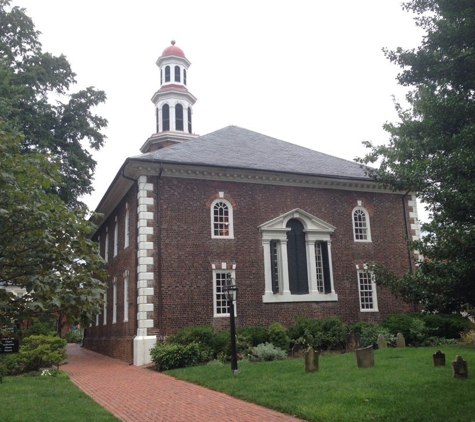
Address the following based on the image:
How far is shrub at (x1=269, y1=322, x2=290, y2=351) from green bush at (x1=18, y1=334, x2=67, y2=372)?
721cm

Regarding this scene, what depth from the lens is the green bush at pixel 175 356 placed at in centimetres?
1636

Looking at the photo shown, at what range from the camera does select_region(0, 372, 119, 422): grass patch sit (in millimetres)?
9188

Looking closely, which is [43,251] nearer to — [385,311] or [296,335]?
[296,335]

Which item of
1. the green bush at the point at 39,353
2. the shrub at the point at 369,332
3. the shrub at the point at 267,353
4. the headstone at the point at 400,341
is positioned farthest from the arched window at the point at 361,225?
the green bush at the point at 39,353

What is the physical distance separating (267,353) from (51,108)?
1558cm

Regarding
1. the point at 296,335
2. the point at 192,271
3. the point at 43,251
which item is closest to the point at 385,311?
the point at 296,335

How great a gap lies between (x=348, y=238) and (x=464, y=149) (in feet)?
44.2

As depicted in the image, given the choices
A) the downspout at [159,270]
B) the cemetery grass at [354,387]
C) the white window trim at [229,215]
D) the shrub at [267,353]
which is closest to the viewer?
the cemetery grass at [354,387]

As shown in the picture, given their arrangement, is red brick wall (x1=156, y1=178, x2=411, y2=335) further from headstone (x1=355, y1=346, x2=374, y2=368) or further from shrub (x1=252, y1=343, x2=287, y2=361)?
headstone (x1=355, y1=346, x2=374, y2=368)

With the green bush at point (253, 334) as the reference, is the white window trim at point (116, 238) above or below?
above

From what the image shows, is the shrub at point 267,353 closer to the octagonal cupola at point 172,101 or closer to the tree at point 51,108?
the tree at point 51,108

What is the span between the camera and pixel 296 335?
63.8 ft

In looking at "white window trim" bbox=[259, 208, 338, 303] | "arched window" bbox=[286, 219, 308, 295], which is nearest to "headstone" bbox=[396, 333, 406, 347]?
"white window trim" bbox=[259, 208, 338, 303]

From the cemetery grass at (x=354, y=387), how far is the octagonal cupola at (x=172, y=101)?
22071 millimetres
